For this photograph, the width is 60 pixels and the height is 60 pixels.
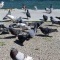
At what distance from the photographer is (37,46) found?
12.9 m

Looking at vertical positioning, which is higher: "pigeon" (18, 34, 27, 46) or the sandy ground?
"pigeon" (18, 34, 27, 46)

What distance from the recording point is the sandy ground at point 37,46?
1137 cm

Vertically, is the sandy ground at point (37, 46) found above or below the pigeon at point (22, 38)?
below

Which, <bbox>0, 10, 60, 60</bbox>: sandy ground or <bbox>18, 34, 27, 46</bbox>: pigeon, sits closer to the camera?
<bbox>0, 10, 60, 60</bbox>: sandy ground

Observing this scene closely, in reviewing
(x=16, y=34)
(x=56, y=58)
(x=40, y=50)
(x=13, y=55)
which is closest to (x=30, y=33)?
(x=16, y=34)

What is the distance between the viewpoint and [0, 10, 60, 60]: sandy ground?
11.4m

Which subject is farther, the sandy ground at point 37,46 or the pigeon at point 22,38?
the pigeon at point 22,38

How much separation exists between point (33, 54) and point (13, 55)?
7.31 feet

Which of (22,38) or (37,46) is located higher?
(22,38)

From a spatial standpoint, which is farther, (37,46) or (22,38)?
(22,38)

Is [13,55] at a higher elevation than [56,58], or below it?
higher

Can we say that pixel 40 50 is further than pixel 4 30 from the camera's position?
No

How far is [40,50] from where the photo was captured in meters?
12.2

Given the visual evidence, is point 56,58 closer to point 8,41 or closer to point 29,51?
point 29,51
